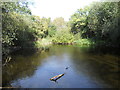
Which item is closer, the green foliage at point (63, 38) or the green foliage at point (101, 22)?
the green foliage at point (101, 22)

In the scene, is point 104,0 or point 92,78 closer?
point 92,78

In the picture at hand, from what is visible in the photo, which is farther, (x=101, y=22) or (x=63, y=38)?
(x=63, y=38)

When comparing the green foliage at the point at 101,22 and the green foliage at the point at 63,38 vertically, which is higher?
the green foliage at the point at 101,22

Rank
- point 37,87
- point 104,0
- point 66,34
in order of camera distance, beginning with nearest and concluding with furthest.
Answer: point 37,87 < point 104,0 < point 66,34

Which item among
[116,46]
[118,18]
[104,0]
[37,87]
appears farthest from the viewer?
[116,46]

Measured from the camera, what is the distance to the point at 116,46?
1537cm

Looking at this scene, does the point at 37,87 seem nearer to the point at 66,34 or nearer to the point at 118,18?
the point at 118,18

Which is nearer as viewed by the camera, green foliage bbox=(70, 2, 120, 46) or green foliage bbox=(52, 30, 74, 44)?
green foliage bbox=(70, 2, 120, 46)

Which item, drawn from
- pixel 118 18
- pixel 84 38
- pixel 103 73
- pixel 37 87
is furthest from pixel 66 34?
pixel 37 87

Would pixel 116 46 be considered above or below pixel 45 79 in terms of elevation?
above

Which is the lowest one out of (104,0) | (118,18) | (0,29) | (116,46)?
(116,46)

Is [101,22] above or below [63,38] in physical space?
above

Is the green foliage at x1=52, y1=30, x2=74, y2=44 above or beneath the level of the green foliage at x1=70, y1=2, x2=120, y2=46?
beneath

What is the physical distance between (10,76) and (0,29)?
2587mm
